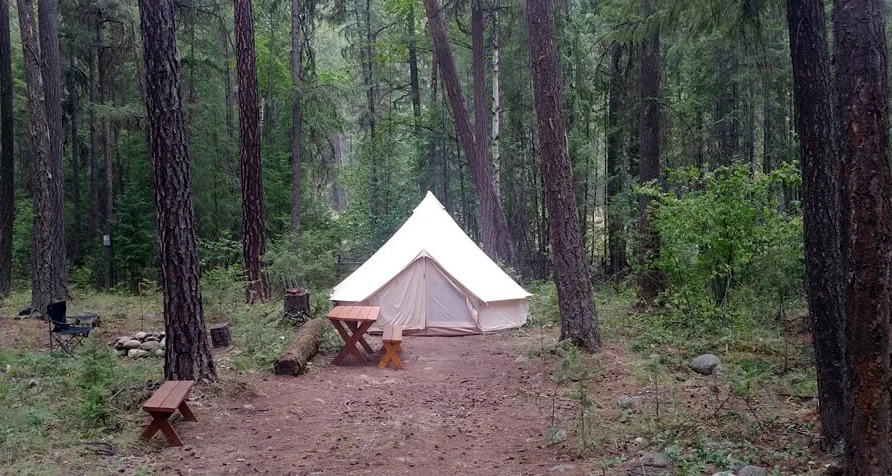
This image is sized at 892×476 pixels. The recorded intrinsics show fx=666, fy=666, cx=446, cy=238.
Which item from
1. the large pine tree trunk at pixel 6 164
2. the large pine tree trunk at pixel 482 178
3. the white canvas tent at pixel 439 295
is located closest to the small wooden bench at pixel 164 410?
the white canvas tent at pixel 439 295

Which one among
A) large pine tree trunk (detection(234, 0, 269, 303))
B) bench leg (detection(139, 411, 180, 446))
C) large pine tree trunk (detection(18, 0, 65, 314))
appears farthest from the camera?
large pine tree trunk (detection(234, 0, 269, 303))

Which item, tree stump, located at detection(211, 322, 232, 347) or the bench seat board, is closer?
the bench seat board

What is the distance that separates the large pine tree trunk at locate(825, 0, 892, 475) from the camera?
3.16 meters

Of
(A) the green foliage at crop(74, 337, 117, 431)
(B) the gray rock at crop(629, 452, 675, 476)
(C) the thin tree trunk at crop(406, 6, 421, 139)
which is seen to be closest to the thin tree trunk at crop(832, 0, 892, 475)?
(B) the gray rock at crop(629, 452, 675, 476)

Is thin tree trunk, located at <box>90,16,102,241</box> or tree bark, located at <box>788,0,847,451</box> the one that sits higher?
thin tree trunk, located at <box>90,16,102,241</box>

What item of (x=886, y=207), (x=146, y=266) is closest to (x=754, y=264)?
(x=886, y=207)

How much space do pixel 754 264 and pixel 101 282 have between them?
1823 cm

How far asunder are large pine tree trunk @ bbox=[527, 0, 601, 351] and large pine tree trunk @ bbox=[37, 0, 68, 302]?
847 centimetres

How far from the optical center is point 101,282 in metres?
19.9

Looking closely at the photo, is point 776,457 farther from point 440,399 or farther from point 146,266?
point 146,266

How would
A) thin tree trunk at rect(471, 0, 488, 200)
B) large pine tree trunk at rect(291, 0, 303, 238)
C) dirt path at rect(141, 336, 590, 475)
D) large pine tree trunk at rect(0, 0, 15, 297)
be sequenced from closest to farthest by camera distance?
dirt path at rect(141, 336, 590, 475), large pine tree trunk at rect(0, 0, 15, 297), thin tree trunk at rect(471, 0, 488, 200), large pine tree trunk at rect(291, 0, 303, 238)

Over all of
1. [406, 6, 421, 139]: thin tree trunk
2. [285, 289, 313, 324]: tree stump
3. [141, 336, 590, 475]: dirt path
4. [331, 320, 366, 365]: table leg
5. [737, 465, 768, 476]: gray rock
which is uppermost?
[406, 6, 421, 139]: thin tree trunk

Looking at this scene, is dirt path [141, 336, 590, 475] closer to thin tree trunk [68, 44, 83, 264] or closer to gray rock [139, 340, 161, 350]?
gray rock [139, 340, 161, 350]

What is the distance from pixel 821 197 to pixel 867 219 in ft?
3.79
